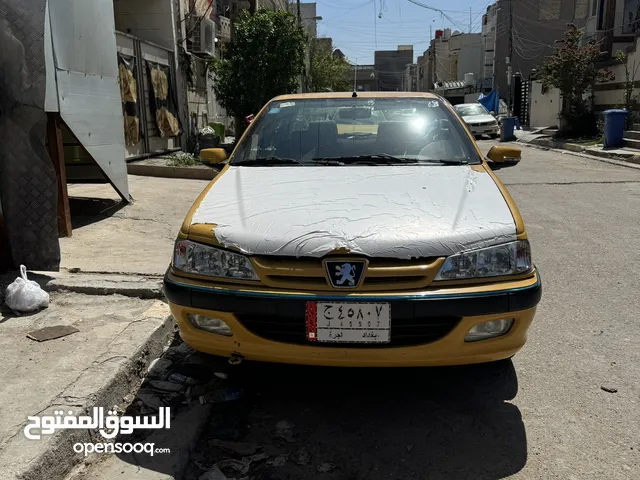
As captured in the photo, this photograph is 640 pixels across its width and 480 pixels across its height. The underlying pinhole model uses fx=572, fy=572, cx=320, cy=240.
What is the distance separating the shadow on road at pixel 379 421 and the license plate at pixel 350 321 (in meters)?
0.54

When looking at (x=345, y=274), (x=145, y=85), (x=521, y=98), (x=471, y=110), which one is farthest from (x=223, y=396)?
(x=521, y=98)

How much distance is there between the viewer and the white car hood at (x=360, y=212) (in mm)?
2641

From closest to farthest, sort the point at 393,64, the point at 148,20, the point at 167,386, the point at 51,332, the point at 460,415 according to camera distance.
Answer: the point at 460,415
the point at 167,386
the point at 51,332
the point at 148,20
the point at 393,64

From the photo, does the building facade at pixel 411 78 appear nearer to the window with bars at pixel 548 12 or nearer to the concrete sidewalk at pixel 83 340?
the window with bars at pixel 548 12

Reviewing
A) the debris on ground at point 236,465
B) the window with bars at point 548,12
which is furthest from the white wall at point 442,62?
the debris on ground at point 236,465

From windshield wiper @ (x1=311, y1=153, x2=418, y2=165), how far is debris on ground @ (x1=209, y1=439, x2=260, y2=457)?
6.24ft

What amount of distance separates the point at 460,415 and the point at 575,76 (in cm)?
2009

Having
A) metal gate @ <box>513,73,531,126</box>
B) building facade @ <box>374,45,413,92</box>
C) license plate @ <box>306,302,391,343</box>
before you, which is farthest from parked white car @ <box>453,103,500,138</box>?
building facade @ <box>374,45,413,92</box>

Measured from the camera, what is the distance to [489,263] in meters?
2.69

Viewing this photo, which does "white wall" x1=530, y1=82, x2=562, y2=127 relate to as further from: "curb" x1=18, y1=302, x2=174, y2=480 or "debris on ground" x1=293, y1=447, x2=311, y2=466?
"debris on ground" x1=293, y1=447, x2=311, y2=466

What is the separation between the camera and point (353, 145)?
→ 405cm

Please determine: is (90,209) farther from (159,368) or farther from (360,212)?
(360,212)

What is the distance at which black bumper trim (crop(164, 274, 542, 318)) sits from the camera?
2566 millimetres

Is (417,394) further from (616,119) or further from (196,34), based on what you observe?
(616,119)
